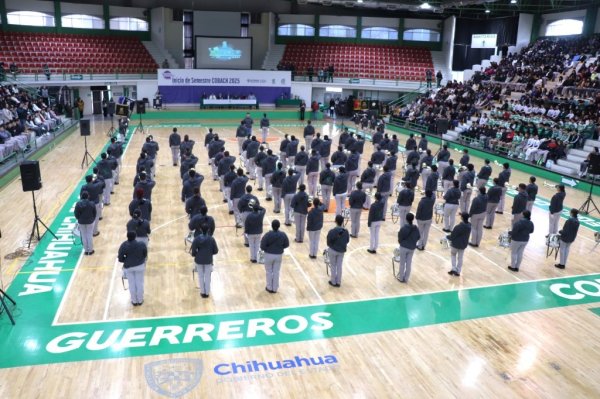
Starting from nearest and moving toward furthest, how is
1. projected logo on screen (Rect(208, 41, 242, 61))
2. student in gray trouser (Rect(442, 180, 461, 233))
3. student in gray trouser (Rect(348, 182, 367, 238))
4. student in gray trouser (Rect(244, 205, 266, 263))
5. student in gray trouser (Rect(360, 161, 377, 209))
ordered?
student in gray trouser (Rect(244, 205, 266, 263)) → student in gray trouser (Rect(348, 182, 367, 238)) → student in gray trouser (Rect(442, 180, 461, 233)) → student in gray trouser (Rect(360, 161, 377, 209)) → projected logo on screen (Rect(208, 41, 242, 61))

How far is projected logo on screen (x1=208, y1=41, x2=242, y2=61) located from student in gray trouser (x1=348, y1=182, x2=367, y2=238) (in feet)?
98.7

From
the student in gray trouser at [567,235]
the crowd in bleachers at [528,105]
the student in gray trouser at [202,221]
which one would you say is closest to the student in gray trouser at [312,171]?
the student in gray trouser at [202,221]

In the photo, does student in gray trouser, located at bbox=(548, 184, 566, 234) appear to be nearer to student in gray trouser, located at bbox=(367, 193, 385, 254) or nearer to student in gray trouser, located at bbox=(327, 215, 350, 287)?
student in gray trouser, located at bbox=(367, 193, 385, 254)

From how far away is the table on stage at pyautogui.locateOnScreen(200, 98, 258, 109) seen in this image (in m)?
40.6

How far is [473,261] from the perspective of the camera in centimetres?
1423

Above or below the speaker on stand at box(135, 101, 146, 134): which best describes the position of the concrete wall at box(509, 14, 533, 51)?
above

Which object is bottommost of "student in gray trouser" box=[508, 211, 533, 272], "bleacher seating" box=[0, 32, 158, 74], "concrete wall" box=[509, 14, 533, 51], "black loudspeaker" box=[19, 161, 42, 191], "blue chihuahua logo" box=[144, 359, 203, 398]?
"blue chihuahua logo" box=[144, 359, 203, 398]

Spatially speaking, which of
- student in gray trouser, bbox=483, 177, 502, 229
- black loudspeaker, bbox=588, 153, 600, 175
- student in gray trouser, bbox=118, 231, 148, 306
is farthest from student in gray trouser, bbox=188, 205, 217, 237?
black loudspeaker, bbox=588, 153, 600, 175

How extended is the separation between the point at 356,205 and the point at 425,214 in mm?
1928

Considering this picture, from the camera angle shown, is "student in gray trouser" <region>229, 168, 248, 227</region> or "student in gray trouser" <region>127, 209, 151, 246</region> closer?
"student in gray trouser" <region>127, 209, 151, 246</region>

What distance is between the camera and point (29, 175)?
1270 centimetres

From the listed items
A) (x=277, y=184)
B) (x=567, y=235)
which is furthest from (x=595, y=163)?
(x=277, y=184)

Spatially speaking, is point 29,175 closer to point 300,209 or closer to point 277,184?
point 300,209

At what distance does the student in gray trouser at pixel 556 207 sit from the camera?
583 inches
